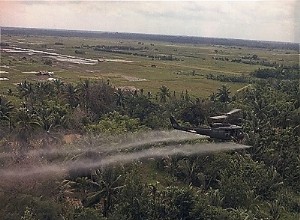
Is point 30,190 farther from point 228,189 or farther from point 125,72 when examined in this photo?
point 125,72

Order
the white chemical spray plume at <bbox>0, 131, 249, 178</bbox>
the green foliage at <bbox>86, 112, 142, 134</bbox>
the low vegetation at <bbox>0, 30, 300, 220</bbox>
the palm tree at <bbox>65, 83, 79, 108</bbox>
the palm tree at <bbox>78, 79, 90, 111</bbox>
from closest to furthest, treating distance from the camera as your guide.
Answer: the low vegetation at <bbox>0, 30, 300, 220</bbox> → the white chemical spray plume at <bbox>0, 131, 249, 178</bbox> → the green foliage at <bbox>86, 112, 142, 134</bbox> → the palm tree at <bbox>65, 83, 79, 108</bbox> → the palm tree at <bbox>78, 79, 90, 111</bbox>

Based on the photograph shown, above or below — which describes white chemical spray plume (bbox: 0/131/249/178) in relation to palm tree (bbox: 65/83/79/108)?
below

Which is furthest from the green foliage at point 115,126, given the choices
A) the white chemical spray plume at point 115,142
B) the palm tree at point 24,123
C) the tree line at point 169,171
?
the palm tree at point 24,123

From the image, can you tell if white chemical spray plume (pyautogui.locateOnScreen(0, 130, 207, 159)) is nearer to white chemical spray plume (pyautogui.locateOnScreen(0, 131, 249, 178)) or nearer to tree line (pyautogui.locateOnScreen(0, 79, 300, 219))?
white chemical spray plume (pyautogui.locateOnScreen(0, 131, 249, 178))

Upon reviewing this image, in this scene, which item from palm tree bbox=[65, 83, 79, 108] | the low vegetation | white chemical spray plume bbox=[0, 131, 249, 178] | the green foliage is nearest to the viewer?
the low vegetation

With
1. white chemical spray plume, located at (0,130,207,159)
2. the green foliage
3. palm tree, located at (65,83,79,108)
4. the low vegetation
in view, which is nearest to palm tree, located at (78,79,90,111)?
the low vegetation

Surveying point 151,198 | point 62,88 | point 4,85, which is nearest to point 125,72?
point 4,85

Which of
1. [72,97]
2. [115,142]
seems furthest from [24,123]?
[72,97]

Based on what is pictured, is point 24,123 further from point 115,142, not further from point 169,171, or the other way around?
point 169,171
